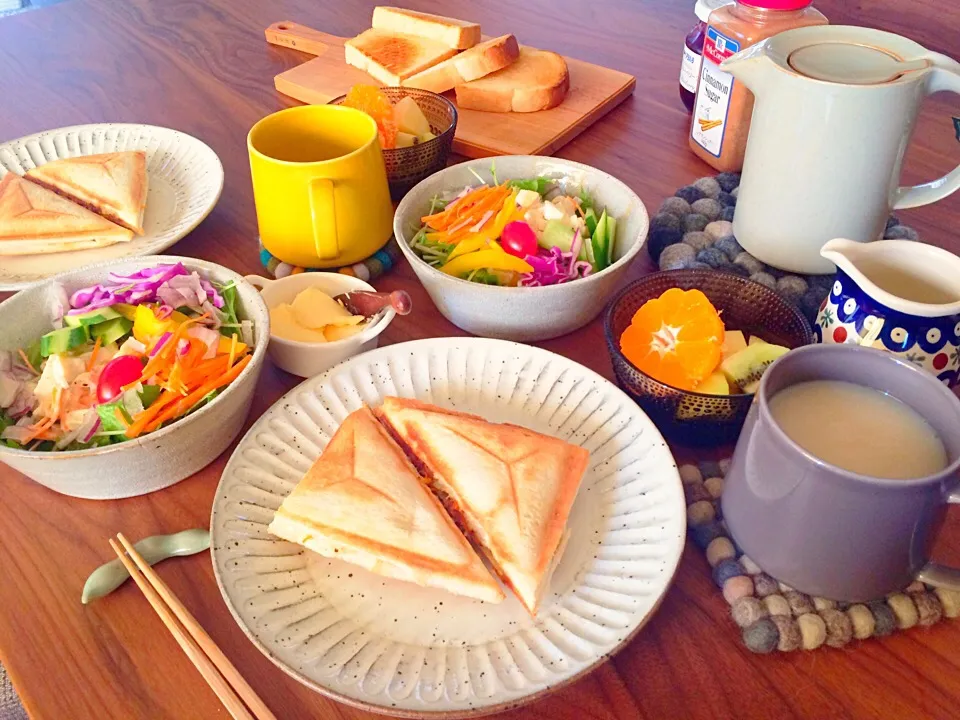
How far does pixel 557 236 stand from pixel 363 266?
0.26 meters

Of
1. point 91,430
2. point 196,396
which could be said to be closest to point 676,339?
point 196,396

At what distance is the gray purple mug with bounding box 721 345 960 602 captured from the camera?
547mm

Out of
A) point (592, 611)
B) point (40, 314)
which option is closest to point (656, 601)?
point (592, 611)

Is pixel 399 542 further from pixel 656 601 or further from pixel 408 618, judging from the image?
pixel 656 601

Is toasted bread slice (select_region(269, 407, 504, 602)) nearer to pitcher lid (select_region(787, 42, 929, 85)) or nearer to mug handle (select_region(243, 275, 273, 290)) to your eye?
mug handle (select_region(243, 275, 273, 290))

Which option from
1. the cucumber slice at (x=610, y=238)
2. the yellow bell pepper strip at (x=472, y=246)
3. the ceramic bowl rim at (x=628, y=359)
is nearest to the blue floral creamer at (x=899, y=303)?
the ceramic bowl rim at (x=628, y=359)

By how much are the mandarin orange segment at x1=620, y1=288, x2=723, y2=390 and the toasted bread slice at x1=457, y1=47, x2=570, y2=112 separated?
2.06 feet

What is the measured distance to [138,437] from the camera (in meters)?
0.72

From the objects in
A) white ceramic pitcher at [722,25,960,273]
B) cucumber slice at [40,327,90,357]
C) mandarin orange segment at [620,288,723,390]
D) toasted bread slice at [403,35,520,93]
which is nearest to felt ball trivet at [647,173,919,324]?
white ceramic pitcher at [722,25,960,273]

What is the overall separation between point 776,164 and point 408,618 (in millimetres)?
659

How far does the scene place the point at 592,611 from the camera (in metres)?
0.62

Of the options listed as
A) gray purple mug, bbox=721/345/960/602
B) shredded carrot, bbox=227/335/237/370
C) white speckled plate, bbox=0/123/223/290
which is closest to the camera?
gray purple mug, bbox=721/345/960/602

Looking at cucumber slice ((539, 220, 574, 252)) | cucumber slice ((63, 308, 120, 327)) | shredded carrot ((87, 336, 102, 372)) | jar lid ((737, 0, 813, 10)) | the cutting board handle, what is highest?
jar lid ((737, 0, 813, 10))

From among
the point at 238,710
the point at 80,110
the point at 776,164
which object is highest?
the point at 776,164
